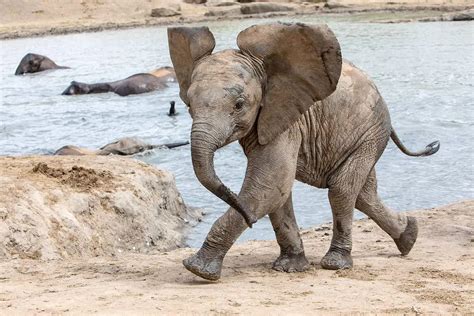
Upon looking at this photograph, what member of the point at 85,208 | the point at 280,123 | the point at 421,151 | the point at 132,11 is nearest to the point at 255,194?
the point at 280,123

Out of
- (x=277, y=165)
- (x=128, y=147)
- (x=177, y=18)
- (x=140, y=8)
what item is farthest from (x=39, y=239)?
(x=140, y=8)

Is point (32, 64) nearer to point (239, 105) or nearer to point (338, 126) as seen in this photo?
point (338, 126)

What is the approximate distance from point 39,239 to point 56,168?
1396 mm

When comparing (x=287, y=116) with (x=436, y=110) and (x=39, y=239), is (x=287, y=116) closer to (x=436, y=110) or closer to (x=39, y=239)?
(x=39, y=239)

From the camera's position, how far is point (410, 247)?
718 cm

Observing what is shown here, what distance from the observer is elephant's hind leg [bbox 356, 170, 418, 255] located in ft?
22.4

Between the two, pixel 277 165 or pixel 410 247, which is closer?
pixel 277 165

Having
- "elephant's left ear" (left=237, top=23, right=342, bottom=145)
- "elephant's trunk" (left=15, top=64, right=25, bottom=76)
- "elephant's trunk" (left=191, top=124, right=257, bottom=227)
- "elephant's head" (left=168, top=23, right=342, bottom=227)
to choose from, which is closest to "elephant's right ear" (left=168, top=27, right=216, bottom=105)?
"elephant's head" (left=168, top=23, right=342, bottom=227)

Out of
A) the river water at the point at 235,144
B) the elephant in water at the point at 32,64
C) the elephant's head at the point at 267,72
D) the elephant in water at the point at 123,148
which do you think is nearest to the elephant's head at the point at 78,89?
the river water at the point at 235,144

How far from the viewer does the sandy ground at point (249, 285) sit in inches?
196

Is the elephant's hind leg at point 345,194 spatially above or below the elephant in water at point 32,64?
above

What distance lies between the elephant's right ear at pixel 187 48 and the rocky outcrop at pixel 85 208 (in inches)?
78.9

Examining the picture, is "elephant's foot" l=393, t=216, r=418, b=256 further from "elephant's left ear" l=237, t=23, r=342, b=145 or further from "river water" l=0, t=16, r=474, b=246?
"river water" l=0, t=16, r=474, b=246

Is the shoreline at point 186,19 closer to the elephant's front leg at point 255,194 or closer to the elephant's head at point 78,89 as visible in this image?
the elephant's head at point 78,89
